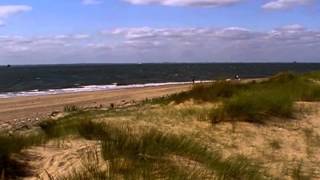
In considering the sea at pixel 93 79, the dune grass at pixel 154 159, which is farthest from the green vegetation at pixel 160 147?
the sea at pixel 93 79

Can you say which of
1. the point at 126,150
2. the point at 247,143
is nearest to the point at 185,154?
the point at 126,150

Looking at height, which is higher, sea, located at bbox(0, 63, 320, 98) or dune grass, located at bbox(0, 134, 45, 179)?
dune grass, located at bbox(0, 134, 45, 179)

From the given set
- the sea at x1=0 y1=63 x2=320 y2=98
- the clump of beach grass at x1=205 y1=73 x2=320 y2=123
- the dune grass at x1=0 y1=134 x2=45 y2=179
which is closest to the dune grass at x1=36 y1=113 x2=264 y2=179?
the dune grass at x1=0 y1=134 x2=45 y2=179

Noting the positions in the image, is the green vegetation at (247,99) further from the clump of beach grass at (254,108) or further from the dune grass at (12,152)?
the dune grass at (12,152)

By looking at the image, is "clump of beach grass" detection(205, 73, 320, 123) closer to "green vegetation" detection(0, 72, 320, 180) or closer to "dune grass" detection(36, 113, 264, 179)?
"green vegetation" detection(0, 72, 320, 180)

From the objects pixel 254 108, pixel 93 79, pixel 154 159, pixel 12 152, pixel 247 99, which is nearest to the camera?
pixel 154 159

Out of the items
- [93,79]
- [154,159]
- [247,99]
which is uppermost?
[247,99]

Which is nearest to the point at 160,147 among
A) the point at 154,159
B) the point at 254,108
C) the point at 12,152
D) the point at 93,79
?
the point at 154,159

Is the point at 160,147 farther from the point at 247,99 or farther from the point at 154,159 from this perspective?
the point at 247,99

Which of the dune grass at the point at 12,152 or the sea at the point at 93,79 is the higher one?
the dune grass at the point at 12,152

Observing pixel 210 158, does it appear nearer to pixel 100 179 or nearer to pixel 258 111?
pixel 100 179

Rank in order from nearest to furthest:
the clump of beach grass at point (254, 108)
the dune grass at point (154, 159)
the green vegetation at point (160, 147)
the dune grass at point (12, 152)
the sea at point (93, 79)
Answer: the dune grass at point (154, 159) → the green vegetation at point (160, 147) → the dune grass at point (12, 152) → the clump of beach grass at point (254, 108) → the sea at point (93, 79)

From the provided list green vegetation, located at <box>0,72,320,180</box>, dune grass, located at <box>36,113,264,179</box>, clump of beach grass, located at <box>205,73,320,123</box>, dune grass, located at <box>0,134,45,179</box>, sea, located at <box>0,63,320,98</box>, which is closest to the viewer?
dune grass, located at <box>36,113,264,179</box>

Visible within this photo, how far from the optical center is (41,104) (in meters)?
30.3
